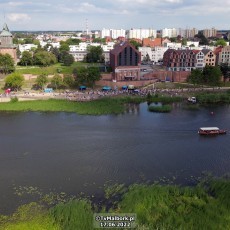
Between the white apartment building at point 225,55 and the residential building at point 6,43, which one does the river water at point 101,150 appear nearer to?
the white apartment building at point 225,55

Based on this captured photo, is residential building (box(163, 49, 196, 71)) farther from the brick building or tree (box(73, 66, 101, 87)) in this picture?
tree (box(73, 66, 101, 87))

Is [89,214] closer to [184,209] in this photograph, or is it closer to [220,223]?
[184,209]

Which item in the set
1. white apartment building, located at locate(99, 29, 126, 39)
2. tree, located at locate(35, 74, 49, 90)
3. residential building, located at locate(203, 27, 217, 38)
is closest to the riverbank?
tree, located at locate(35, 74, 49, 90)

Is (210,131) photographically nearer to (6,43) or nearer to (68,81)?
(68,81)

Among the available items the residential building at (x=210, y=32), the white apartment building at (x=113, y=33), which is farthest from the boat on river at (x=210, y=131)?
the white apartment building at (x=113, y=33)

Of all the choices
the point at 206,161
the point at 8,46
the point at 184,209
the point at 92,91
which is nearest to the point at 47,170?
the point at 184,209

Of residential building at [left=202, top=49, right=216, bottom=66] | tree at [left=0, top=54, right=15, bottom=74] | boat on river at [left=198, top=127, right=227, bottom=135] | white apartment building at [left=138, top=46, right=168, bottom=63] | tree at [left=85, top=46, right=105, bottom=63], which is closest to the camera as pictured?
boat on river at [left=198, top=127, right=227, bottom=135]
